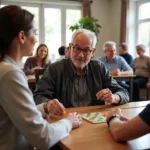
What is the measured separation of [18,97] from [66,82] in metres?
0.93

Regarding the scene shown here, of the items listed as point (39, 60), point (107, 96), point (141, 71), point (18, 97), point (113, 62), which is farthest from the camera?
point (141, 71)

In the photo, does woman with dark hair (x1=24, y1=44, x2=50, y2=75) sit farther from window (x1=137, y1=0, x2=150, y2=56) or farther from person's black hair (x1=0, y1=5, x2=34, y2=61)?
person's black hair (x1=0, y1=5, x2=34, y2=61)

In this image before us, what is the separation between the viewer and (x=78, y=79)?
6.34 ft

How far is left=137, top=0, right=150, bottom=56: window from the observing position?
6.61 meters

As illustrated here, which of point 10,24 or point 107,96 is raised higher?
point 10,24

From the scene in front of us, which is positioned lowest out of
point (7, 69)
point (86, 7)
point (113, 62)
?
point (113, 62)

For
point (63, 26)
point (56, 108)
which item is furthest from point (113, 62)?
point (56, 108)

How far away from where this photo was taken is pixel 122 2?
6.76 m

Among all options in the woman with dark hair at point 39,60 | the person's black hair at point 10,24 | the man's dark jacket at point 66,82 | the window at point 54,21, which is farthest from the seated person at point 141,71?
the person's black hair at point 10,24

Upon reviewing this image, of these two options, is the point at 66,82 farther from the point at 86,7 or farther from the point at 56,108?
the point at 86,7

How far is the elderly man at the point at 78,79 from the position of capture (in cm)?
187

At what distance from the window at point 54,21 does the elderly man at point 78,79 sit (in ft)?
→ 16.6

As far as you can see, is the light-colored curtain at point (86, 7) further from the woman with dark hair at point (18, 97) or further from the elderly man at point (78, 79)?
the woman with dark hair at point (18, 97)

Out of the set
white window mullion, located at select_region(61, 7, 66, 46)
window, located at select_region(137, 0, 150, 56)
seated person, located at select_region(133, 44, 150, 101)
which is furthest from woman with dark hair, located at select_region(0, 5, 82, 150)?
white window mullion, located at select_region(61, 7, 66, 46)
